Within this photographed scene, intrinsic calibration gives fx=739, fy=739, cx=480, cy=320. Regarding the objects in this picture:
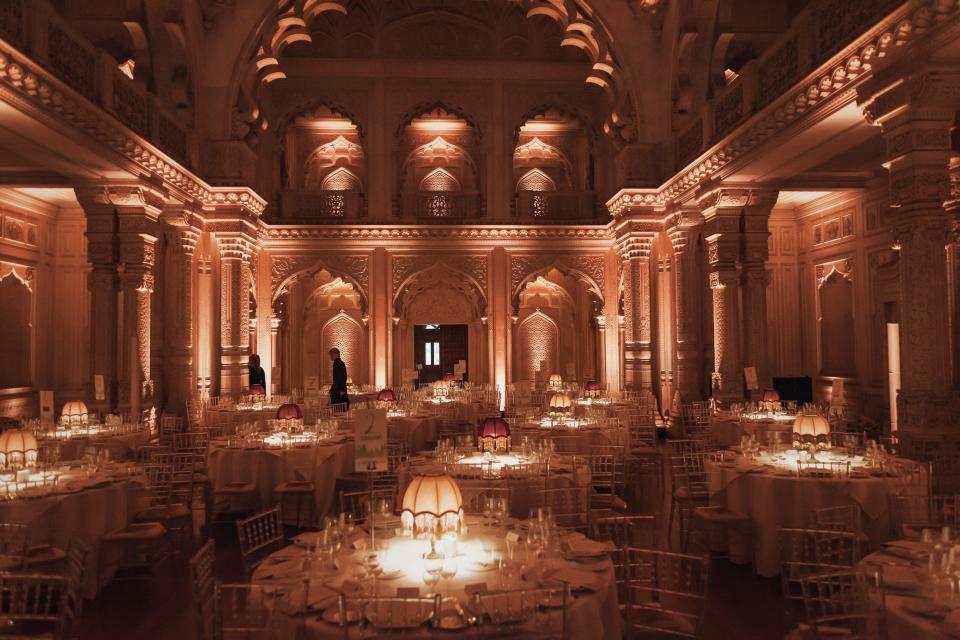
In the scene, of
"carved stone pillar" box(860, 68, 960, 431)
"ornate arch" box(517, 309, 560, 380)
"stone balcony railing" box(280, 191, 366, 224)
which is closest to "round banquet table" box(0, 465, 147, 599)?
"carved stone pillar" box(860, 68, 960, 431)

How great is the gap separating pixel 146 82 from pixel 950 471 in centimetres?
1452

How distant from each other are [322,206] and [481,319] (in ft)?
18.4

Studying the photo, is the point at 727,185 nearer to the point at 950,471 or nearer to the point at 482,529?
the point at 950,471

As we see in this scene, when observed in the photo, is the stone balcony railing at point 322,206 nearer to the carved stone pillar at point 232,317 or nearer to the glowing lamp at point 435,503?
the carved stone pillar at point 232,317

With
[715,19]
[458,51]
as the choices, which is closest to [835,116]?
[715,19]

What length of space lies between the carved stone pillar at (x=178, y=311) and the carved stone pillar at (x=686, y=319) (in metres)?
10.6

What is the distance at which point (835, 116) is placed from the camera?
9.77m

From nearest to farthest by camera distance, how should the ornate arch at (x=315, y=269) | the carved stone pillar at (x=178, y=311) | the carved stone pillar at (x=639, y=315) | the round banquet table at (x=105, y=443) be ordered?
1. the round banquet table at (x=105, y=443)
2. the carved stone pillar at (x=178, y=311)
3. the carved stone pillar at (x=639, y=315)
4. the ornate arch at (x=315, y=269)

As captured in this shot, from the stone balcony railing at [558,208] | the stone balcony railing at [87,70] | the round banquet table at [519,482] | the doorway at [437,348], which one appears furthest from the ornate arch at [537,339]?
the round banquet table at [519,482]

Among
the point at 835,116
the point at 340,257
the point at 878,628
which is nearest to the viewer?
the point at 878,628

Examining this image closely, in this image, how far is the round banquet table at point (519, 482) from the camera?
720 centimetres

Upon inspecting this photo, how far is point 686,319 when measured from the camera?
16.5 m

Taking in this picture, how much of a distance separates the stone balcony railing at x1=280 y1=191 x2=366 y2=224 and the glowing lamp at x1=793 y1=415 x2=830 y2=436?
14.9 metres

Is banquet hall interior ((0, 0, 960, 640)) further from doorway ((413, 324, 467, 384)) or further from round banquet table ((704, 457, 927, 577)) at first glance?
doorway ((413, 324, 467, 384))
